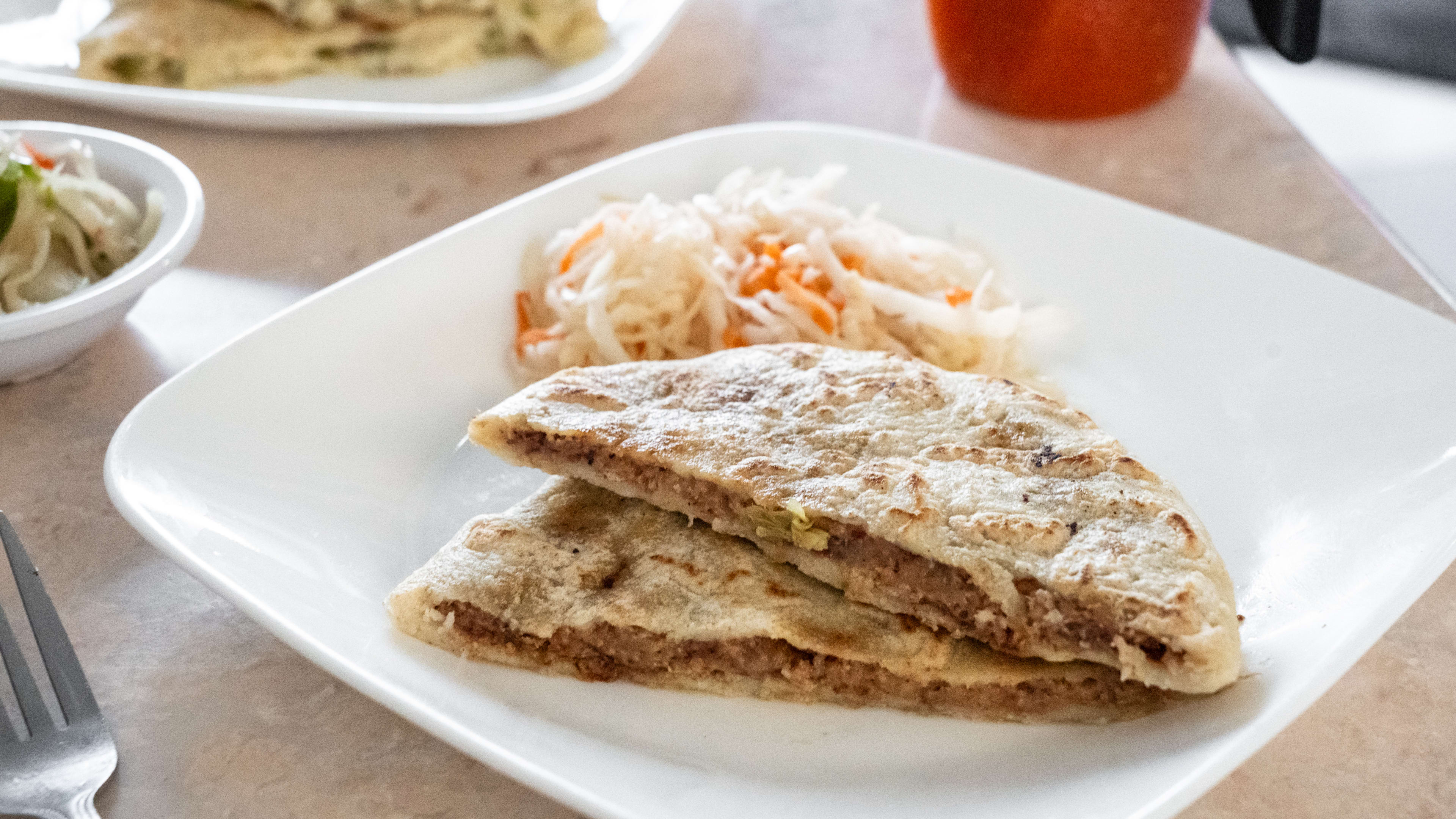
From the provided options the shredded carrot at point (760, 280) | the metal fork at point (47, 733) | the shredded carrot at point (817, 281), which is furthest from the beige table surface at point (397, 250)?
the shredded carrot at point (817, 281)

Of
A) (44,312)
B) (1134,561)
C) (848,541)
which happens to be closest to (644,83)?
(44,312)

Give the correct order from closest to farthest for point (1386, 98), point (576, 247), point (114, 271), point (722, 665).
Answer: point (722, 665)
point (114, 271)
point (576, 247)
point (1386, 98)

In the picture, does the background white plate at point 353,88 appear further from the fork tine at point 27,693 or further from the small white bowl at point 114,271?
the fork tine at point 27,693

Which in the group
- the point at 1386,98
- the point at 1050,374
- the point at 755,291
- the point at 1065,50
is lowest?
the point at 1386,98

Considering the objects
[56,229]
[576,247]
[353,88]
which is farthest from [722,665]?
[353,88]

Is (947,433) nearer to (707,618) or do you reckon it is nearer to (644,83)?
(707,618)

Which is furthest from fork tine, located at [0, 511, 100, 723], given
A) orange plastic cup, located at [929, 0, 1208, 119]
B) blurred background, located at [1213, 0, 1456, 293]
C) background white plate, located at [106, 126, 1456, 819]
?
blurred background, located at [1213, 0, 1456, 293]

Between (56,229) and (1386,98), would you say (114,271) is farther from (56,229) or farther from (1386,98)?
(1386,98)
